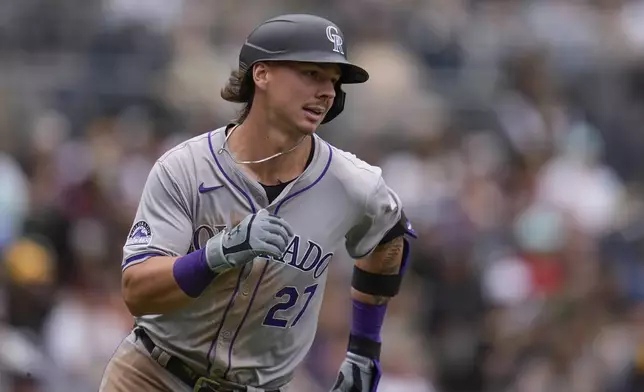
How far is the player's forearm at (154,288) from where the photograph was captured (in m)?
→ 5.04

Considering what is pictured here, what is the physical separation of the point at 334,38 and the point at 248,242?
2.92 ft

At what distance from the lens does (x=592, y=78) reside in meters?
12.8

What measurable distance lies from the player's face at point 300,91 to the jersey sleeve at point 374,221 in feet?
1.57

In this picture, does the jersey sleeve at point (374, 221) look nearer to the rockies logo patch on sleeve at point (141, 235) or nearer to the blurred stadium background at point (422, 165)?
the rockies logo patch on sleeve at point (141, 235)

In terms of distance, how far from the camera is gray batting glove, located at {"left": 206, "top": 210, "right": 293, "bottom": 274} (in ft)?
16.1

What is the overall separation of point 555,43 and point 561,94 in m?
0.87

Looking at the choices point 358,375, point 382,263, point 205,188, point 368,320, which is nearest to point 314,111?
point 205,188

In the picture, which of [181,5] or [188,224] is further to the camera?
[181,5]

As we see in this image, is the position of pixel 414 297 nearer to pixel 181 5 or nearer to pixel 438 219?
pixel 438 219

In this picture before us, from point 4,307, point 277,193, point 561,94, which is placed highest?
point 561,94

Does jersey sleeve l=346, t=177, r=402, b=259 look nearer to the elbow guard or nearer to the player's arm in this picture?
the player's arm

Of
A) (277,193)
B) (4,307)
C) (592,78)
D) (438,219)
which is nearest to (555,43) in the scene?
(592,78)

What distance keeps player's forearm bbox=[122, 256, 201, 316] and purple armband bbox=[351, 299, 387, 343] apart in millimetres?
1138

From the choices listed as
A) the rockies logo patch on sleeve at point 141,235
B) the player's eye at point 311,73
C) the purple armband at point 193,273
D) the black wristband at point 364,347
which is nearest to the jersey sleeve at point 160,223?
the rockies logo patch on sleeve at point 141,235
